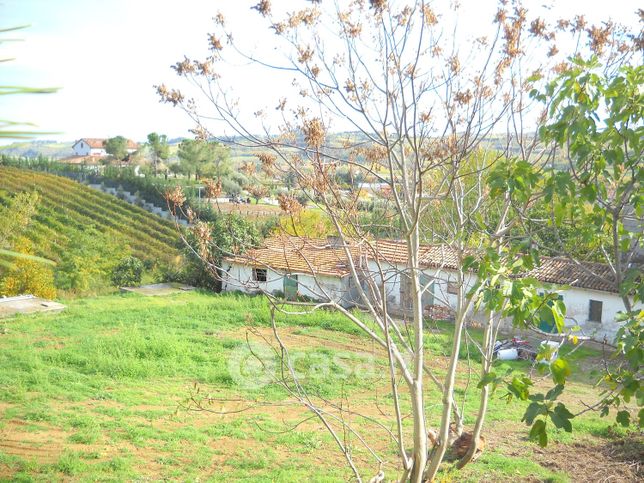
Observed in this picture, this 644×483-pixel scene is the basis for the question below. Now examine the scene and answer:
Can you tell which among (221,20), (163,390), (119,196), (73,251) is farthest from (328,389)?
(119,196)

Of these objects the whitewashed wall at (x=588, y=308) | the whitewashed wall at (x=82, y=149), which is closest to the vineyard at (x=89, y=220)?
the whitewashed wall at (x=588, y=308)

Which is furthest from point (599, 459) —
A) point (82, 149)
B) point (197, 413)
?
point (82, 149)

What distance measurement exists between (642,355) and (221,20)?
3.66m

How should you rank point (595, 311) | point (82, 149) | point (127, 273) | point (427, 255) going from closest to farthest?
point (427, 255)
point (595, 311)
point (127, 273)
point (82, 149)

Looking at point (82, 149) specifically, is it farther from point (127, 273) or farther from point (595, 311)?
point (595, 311)

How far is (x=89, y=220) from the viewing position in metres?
33.6

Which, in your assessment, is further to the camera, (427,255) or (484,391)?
(427,255)

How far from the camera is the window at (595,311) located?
15.4m

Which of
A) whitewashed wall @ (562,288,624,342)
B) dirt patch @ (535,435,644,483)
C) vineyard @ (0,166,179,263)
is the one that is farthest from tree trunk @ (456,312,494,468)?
vineyard @ (0,166,179,263)

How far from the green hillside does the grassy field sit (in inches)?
489

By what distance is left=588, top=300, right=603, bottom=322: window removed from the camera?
1539 cm

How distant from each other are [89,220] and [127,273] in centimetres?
1397

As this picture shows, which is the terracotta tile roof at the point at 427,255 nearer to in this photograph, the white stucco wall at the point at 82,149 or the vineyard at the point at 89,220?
the vineyard at the point at 89,220

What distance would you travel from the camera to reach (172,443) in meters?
7.67
